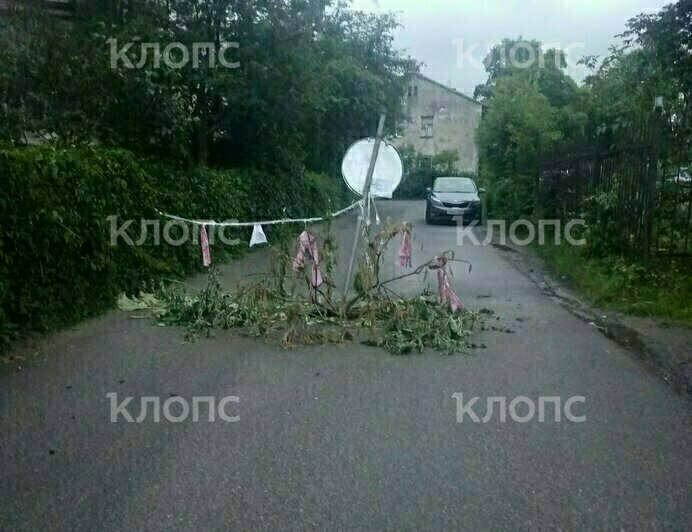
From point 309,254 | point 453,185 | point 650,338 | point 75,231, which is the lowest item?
point 650,338

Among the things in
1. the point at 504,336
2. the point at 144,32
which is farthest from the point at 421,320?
the point at 144,32

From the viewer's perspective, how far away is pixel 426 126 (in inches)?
2462

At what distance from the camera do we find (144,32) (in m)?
13.5

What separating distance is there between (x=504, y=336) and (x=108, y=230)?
502cm

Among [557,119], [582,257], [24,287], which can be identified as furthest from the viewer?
[557,119]

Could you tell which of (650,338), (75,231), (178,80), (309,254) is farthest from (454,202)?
(75,231)

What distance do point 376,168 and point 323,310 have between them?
2.05 meters

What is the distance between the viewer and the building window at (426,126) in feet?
204

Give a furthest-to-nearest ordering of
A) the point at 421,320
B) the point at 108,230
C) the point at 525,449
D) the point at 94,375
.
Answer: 1. the point at 108,230
2. the point at 421,320
3. the point at 94,375
4. the point at 525,449

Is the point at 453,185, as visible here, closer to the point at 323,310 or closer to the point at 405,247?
the point at 405,247

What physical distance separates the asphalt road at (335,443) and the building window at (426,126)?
55281mm

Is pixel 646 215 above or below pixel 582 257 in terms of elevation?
above

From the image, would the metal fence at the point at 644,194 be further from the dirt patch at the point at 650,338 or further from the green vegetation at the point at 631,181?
the dirt patch at the point at 650,338

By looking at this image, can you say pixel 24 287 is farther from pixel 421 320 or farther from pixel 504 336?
pixel 504 336
